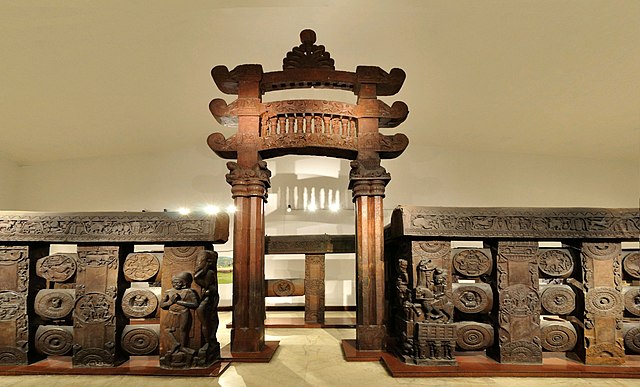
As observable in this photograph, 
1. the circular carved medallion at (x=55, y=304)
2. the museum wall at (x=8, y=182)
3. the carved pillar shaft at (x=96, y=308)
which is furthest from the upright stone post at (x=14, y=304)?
the museum wall at (x=8, y=182)

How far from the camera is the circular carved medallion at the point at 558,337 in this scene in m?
3.23

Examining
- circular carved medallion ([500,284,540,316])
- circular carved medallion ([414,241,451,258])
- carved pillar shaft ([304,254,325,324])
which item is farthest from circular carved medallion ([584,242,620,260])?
carved pillar shaft ([304,254,325,324])

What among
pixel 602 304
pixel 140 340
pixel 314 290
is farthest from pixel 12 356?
pixel 602 304

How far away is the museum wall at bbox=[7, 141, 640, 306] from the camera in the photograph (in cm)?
807

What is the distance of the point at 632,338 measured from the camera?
3.24 meters

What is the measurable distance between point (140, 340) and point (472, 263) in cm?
291

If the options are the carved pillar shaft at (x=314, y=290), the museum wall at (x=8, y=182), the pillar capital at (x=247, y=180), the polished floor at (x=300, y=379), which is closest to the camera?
the polished floor at (x=300, y=379)

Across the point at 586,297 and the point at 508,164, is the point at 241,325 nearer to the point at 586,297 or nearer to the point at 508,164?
the point at 586,297

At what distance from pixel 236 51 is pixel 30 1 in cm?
214

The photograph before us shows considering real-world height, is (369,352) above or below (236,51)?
below

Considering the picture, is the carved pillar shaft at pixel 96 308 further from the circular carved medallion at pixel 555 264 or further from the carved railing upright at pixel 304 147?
the circular carved medallion at pixel 555 264

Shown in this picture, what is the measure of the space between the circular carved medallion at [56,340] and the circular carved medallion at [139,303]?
540 mm

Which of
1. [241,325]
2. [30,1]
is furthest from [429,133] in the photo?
[30,1]

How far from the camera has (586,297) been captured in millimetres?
3174
